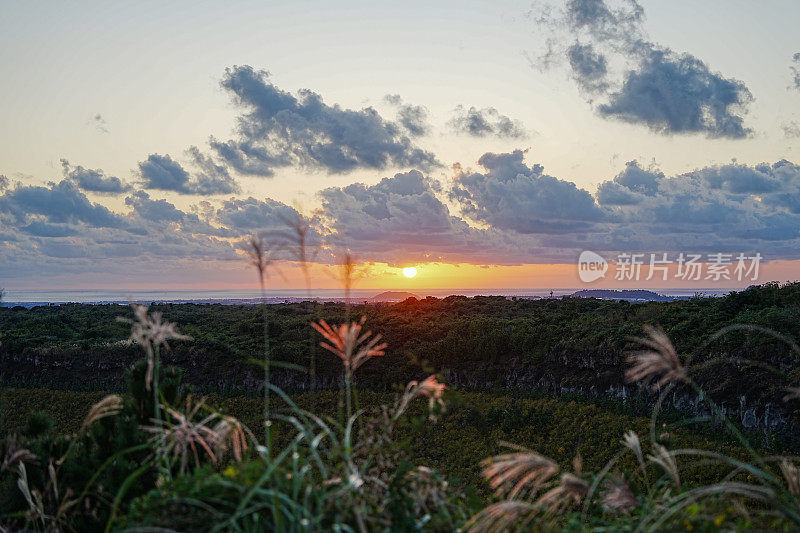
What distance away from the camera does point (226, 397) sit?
2400 centimetres

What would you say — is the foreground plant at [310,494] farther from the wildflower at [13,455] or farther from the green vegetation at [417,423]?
the wildflower at [13,455]

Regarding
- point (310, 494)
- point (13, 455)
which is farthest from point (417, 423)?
point (13, 455)

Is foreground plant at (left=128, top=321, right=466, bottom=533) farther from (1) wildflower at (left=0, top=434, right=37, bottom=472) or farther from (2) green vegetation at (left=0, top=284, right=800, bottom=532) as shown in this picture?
(1) wildflower at (left=0, top=434, right=37, bottom=472)

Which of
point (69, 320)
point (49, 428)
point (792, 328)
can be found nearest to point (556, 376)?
point (792, 328)

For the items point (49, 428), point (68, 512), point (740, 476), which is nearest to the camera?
point (68, 512)

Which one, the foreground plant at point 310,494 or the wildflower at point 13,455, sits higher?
the foreground plant at point 310,494

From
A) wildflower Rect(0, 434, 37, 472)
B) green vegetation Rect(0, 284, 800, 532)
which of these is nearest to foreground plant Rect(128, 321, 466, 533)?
green vegetation Rect(0, 284, 800, 532)

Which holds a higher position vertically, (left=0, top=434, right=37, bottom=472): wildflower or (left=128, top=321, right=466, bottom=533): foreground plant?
(left=128, top=321, right=466, bottom=533): foreground plant

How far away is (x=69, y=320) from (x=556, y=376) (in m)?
34.6

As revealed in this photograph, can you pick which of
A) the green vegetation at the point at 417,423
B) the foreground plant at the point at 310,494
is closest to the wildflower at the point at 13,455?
the green vegetation at the point at 417,423

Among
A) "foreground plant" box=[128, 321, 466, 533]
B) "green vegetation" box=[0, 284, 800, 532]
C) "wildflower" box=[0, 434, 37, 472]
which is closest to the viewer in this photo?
"foreground plant" box=[128, 321, 466, 533]

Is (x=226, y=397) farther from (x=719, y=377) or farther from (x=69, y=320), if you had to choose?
(x=69, y=320)

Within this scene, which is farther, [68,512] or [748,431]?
[748,431]

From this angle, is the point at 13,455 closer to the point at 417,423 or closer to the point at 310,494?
the point at 310,494
